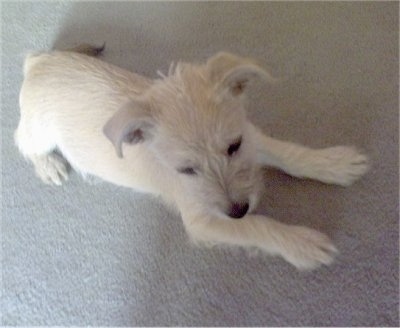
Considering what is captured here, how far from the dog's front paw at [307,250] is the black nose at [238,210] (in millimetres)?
250

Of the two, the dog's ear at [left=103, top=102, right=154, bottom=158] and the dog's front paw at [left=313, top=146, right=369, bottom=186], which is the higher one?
the dog's ear at [left=103, top=102, right=154, bottom=158]

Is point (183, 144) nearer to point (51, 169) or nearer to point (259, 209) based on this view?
point (259, 209)

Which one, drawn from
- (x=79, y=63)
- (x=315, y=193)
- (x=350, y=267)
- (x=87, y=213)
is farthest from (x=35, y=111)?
(x=350, y=267)

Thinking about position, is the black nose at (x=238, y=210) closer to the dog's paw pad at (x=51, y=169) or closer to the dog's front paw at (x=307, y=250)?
the dog's front paw at (x=307, y=250)

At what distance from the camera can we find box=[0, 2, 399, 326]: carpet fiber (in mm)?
1920

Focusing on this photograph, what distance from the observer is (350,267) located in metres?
1.91

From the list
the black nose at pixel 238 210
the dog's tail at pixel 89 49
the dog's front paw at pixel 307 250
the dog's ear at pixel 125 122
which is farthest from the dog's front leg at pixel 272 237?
the dog's tail at pixel 89 49

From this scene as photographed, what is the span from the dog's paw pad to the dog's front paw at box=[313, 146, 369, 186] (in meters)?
1.11

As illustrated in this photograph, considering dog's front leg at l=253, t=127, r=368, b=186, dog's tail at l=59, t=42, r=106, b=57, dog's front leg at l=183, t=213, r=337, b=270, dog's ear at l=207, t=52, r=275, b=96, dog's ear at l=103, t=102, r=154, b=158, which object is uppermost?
dog's ear at l=207, t=52, r=275, b=96

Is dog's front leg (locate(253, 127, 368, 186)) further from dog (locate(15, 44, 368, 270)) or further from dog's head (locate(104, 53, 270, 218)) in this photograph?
dog's head (locate(104, 53, 270, 218))

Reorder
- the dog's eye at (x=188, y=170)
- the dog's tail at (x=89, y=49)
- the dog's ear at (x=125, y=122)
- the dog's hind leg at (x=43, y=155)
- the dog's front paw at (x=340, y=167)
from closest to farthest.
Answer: the dog's ear at (x=125, y=122) → the dog's eye at (x=188, y=170) → the dog's front paw at (x=340, y=167) → the dog's hind leg at (x=43, y=155) → the dog's tail at (x=89, y=49)

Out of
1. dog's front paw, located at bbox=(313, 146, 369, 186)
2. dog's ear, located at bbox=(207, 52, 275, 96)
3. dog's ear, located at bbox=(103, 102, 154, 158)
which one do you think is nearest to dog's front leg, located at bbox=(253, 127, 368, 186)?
dog's front paw, located at bbox=(313, 146, 369, 186)

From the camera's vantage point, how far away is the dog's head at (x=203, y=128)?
5.34 feet

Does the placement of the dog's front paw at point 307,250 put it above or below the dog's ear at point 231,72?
below
